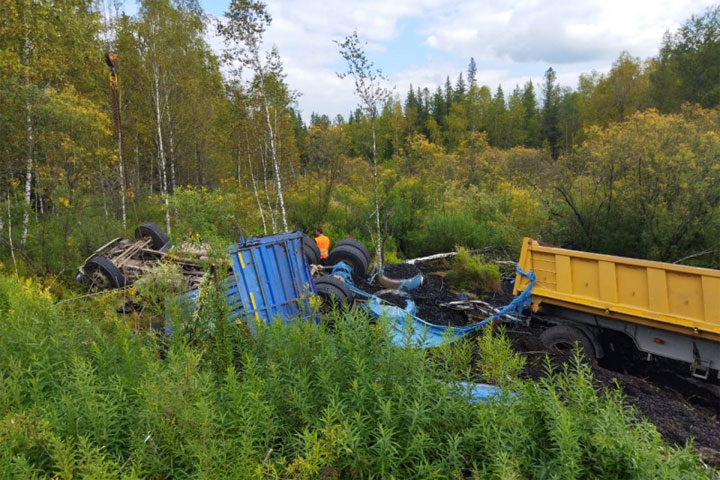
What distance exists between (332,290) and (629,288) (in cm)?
435

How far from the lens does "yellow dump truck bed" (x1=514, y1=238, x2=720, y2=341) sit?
197 inches

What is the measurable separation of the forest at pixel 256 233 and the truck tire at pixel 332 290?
6.54 ft

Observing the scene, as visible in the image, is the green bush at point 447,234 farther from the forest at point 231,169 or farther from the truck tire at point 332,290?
the truck tire at point 332,290

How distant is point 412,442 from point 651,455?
128 centimetres

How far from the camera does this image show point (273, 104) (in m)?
14.4

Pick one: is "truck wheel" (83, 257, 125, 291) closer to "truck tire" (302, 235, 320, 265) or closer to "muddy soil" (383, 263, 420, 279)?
"truck tire" (302, 235, 320, 265)

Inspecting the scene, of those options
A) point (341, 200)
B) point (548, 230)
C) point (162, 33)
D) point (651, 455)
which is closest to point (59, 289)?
point (341, 200)

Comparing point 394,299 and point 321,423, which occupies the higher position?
point 321,423

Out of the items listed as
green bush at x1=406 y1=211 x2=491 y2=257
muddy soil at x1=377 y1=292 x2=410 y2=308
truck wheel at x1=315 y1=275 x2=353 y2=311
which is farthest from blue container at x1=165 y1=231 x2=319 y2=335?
green bush at x1=406 y1=211 x2=491 y2=257

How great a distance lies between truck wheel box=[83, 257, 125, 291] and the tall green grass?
18.6 feet

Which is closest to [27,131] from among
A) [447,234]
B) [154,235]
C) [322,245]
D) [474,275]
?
[154,235]

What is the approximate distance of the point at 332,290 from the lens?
7238 millimetres

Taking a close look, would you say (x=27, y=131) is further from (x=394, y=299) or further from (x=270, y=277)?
(x=394, y=299)

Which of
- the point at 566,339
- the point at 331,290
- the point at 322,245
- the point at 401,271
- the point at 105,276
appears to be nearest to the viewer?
the point at 566,339
